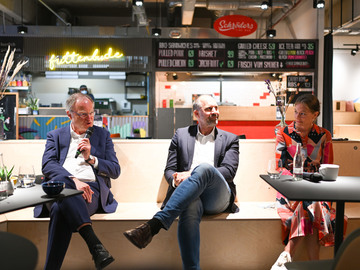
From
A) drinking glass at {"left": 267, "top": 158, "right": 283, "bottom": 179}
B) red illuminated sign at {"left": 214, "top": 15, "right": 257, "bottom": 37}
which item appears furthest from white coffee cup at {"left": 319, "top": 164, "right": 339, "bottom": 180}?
red illuminated sign at {"left": 214, "top": 15, "right": 257, "bottom": 37}

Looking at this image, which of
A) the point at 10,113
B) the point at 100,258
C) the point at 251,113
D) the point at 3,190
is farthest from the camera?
the point at 251,113

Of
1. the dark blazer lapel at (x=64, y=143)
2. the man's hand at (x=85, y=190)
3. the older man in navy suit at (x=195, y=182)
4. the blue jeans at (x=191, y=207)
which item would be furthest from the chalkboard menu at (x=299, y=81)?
the man's hand at (x=85, y=190)

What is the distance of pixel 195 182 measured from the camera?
219 cm

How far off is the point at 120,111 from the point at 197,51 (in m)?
4.30

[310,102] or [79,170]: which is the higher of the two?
[310,102]

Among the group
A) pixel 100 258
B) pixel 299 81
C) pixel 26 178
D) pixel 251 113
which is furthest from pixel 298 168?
pixel 251 113

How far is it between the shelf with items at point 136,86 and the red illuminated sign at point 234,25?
4368 mm

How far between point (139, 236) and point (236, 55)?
5.80 metres

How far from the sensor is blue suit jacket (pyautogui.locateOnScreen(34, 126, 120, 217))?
8.16 ft

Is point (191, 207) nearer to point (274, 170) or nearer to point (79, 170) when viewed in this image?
point (274, 170)

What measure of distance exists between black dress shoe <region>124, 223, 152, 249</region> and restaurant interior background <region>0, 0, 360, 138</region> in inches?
213

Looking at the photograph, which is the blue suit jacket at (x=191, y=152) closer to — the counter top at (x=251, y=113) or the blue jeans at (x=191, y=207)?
the blue jeans at (x=191, y=207)

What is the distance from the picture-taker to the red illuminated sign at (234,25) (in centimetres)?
645

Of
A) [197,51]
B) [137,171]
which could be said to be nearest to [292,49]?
[197,51]
